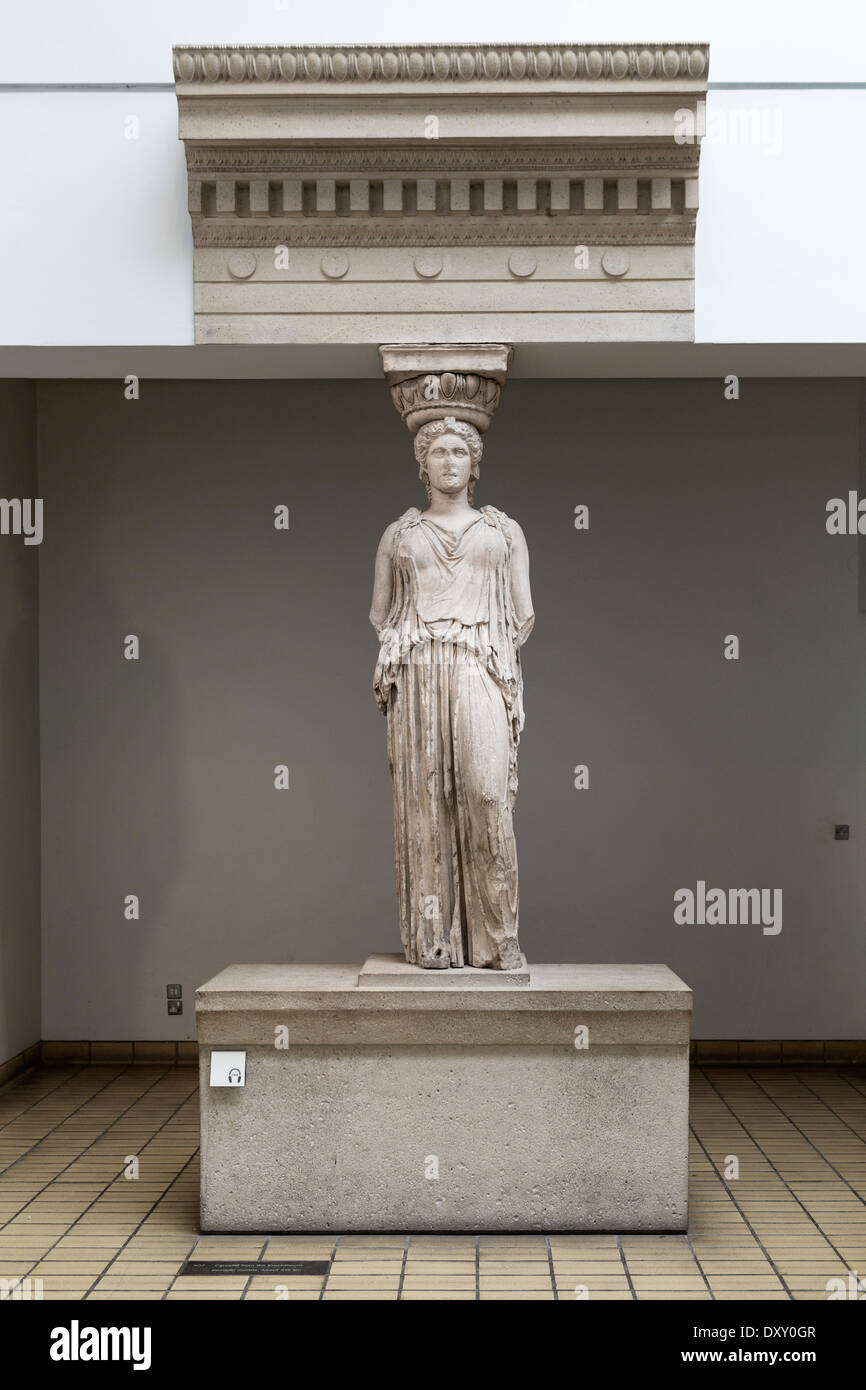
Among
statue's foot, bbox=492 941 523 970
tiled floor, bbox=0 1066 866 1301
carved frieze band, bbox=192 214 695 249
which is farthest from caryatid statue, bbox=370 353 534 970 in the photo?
tiled floor, bbox=0 1066 866 1301

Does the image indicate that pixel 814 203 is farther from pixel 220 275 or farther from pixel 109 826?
pixel 109 826

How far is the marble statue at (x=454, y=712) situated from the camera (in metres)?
5.18

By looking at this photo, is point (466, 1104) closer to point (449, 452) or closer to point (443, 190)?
point (449, 452)

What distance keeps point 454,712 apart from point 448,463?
0.86m

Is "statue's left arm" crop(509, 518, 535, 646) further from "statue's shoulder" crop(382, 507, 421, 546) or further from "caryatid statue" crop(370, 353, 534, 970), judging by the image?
"statue's shoulder" crop(382, 507, 421, 546)

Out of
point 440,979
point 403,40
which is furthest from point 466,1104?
point 403,40

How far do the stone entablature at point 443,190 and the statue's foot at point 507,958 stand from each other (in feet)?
6.90

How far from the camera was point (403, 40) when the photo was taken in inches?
212

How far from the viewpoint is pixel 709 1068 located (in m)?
7.68

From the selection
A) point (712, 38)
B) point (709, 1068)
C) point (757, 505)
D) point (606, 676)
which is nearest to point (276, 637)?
point (606, 676)

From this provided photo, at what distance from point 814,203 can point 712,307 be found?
1.69 feet

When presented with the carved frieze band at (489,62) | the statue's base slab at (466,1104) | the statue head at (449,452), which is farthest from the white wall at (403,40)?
the statue's base slab at (466,1104)

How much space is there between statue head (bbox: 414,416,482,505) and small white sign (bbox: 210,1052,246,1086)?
205cm

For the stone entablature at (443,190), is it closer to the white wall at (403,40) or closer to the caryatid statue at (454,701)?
the white wall at (403,40)
